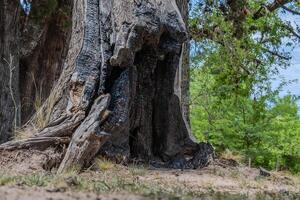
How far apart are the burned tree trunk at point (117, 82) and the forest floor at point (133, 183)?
30cm

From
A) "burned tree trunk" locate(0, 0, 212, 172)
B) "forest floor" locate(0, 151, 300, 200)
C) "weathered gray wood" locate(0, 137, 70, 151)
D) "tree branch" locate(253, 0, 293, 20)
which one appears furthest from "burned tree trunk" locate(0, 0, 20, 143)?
"tree branch" locate(253, 0, 293, 20)

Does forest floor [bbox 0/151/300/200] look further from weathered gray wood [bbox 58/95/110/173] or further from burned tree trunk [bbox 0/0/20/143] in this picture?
burned tree trunk [bbox 0/0/20/143]

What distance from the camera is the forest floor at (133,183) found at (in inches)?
146

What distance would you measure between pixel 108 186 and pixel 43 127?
2.22m

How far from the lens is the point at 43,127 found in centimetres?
614

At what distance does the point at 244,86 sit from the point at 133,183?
34.8 ft

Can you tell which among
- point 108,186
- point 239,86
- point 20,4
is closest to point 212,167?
point 108,186

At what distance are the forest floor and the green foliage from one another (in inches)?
229

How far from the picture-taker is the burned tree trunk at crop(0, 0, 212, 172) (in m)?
5.97

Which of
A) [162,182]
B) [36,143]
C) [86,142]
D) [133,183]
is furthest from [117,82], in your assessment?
[133,183]

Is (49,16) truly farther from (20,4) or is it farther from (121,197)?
(121,197)

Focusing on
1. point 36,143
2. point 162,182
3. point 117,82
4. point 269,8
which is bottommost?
point 162,182

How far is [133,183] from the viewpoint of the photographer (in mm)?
4461

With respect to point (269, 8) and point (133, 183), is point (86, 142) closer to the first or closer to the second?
point (133, 183)
